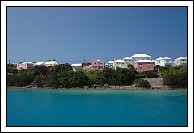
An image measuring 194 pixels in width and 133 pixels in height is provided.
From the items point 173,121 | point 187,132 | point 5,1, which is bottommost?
point 173,121

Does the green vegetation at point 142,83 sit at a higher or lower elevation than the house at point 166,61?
lower

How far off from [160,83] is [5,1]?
39.9ft

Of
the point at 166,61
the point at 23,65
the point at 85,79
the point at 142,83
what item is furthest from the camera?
the point at 23,65

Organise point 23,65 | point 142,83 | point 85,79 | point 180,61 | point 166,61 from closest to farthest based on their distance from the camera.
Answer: point 142,83 < point 85,79 < point 180,61 < point 166,61 < point 23,65

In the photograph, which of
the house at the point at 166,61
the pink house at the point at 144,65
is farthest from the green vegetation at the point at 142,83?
the house at the point at 166,61

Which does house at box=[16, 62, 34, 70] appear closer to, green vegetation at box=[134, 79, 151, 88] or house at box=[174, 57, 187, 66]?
green vegetation at box=[134, 79, 151, 88]

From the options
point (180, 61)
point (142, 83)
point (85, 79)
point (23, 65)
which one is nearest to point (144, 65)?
point (180, 61)

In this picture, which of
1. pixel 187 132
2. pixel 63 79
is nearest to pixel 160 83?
pixel 63 79

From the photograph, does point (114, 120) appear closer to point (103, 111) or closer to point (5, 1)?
point (103, 111)

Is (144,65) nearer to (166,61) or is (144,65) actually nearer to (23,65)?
(166,61)

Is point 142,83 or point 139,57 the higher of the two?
point 139,57

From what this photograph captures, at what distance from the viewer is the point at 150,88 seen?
1291cm

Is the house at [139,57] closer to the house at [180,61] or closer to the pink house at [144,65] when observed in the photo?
the house at [180,61]

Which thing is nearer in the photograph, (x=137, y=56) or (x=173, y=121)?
(x=173, y=121)
